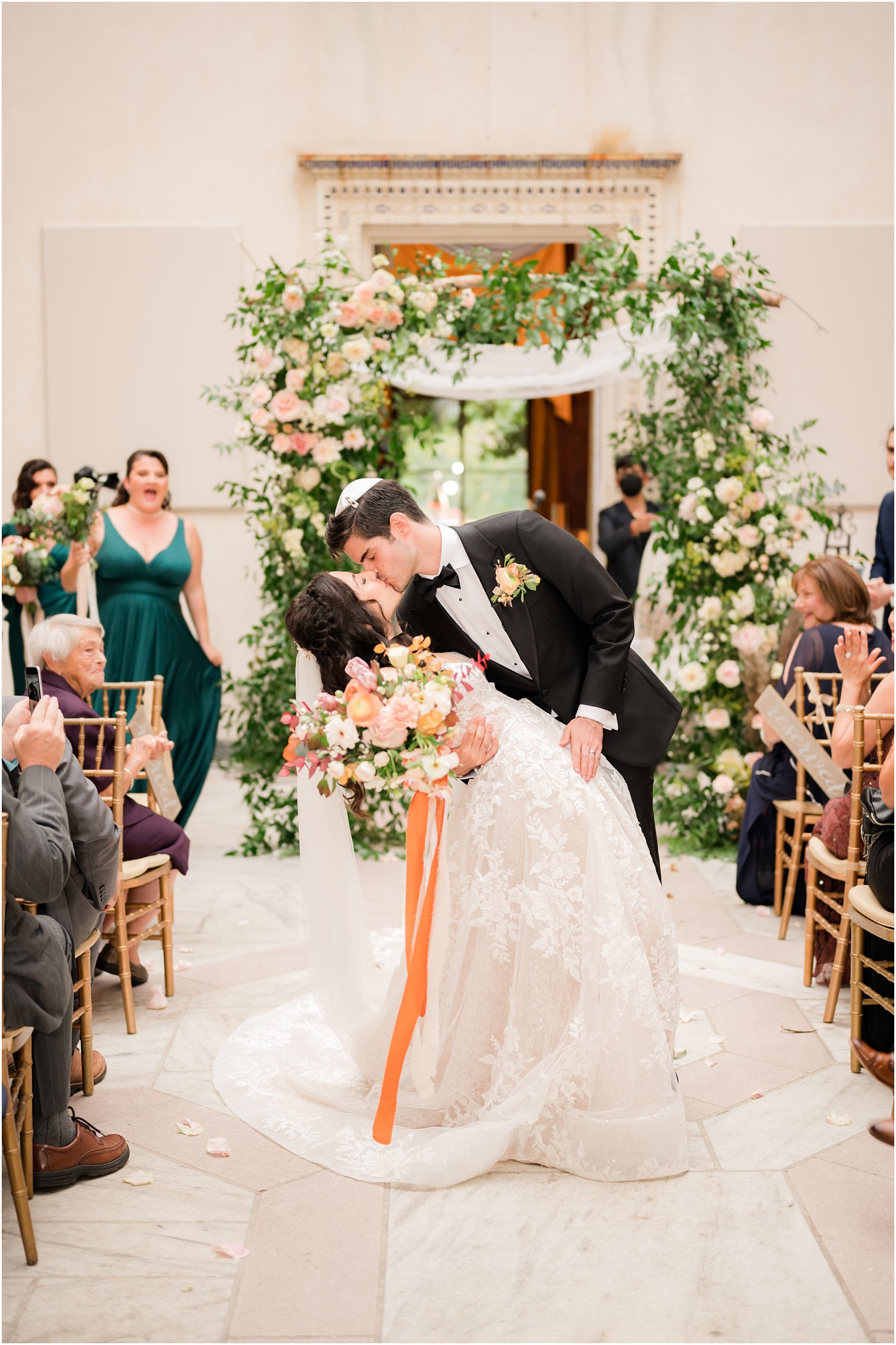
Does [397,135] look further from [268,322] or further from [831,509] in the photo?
[831,509]

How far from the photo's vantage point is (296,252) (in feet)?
24.8

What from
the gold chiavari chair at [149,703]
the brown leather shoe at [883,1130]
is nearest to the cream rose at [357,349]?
the gold chiavari chair at [149,703]

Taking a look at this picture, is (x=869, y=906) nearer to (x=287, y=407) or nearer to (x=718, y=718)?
(x=718, y=718)

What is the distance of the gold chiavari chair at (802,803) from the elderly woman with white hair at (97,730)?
84.3 inches

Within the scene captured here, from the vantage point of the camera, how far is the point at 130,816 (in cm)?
367

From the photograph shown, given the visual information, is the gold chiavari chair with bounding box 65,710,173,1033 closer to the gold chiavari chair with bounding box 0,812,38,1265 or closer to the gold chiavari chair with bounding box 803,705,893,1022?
the gold chiavari chair with bounding box 0,812,38,1265

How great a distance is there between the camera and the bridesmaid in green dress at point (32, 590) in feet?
18.0

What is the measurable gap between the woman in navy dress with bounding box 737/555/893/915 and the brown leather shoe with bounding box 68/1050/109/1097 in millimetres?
2630

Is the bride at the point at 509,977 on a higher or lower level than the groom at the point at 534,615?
lower

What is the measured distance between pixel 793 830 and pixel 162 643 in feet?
9.43

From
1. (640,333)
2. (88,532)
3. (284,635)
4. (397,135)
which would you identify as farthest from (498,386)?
(397,135)

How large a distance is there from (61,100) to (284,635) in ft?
13.8

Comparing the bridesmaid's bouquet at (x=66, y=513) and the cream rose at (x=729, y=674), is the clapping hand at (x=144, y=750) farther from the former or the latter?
the cream rose at (x=729, y=674)

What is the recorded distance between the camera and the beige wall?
735 cm
